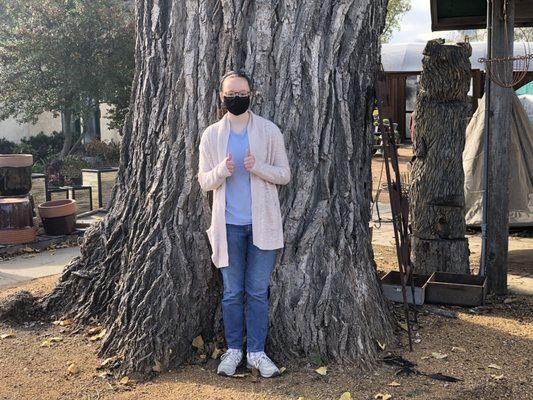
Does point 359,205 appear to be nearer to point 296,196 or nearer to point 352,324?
point 296,196

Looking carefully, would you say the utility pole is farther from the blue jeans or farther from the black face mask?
the black face mask

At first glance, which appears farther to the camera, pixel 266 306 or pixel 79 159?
pixel 79 159

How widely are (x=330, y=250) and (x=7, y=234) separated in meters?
5.66

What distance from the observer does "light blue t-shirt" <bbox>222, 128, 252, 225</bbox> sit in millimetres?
4469

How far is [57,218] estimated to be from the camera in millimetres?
9836

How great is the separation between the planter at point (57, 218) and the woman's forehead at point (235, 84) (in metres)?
6.00

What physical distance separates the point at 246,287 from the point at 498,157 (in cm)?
321

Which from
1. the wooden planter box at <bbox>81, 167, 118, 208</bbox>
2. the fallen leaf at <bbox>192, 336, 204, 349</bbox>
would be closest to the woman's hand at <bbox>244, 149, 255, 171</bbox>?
the fallen leaf at <bbox>192, 336, 204, 349</bbox>

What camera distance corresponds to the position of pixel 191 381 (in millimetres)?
4578

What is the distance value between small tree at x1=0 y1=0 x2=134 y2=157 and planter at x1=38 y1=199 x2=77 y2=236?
9.16 metres

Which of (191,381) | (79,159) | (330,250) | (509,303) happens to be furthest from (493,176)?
(79,159)

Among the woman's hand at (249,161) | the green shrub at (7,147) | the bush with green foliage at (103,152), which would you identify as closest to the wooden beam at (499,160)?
the woman's hand at (249,161)

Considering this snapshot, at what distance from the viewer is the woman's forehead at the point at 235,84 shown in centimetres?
442

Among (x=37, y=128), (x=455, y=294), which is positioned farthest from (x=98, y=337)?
(x=37, y=128)
